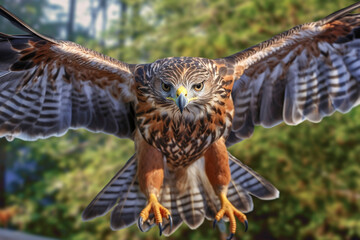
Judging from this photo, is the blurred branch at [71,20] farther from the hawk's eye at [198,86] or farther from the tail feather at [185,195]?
the hawk's eye at [198,86]

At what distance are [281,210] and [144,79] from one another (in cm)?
415

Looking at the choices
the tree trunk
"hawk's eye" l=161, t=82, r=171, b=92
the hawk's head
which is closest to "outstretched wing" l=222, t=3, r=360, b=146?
the hawk's head

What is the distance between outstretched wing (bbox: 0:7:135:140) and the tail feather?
0.33 meters

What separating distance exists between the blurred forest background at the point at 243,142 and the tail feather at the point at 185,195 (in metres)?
2.71

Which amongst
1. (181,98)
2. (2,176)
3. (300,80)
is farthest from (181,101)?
(2,176)

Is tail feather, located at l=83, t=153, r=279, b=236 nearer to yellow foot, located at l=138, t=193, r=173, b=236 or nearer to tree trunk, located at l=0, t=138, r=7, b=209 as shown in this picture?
yellow foot, located at l=138, t=193, r=173, b=236

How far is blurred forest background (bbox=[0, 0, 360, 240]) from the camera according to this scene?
18.0 feet

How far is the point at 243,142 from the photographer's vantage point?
17.8 feet

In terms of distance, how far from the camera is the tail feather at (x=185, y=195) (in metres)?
2.71

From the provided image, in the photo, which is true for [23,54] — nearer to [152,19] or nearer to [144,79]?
[144,79]

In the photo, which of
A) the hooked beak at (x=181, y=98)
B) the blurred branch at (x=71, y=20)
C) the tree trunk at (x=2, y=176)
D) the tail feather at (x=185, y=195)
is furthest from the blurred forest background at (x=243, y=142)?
the hooked beak at (x=181, y=98)

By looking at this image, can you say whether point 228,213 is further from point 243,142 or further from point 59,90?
point 243,142

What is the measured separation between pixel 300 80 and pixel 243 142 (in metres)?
2.71

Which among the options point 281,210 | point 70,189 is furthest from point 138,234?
point 281,210
